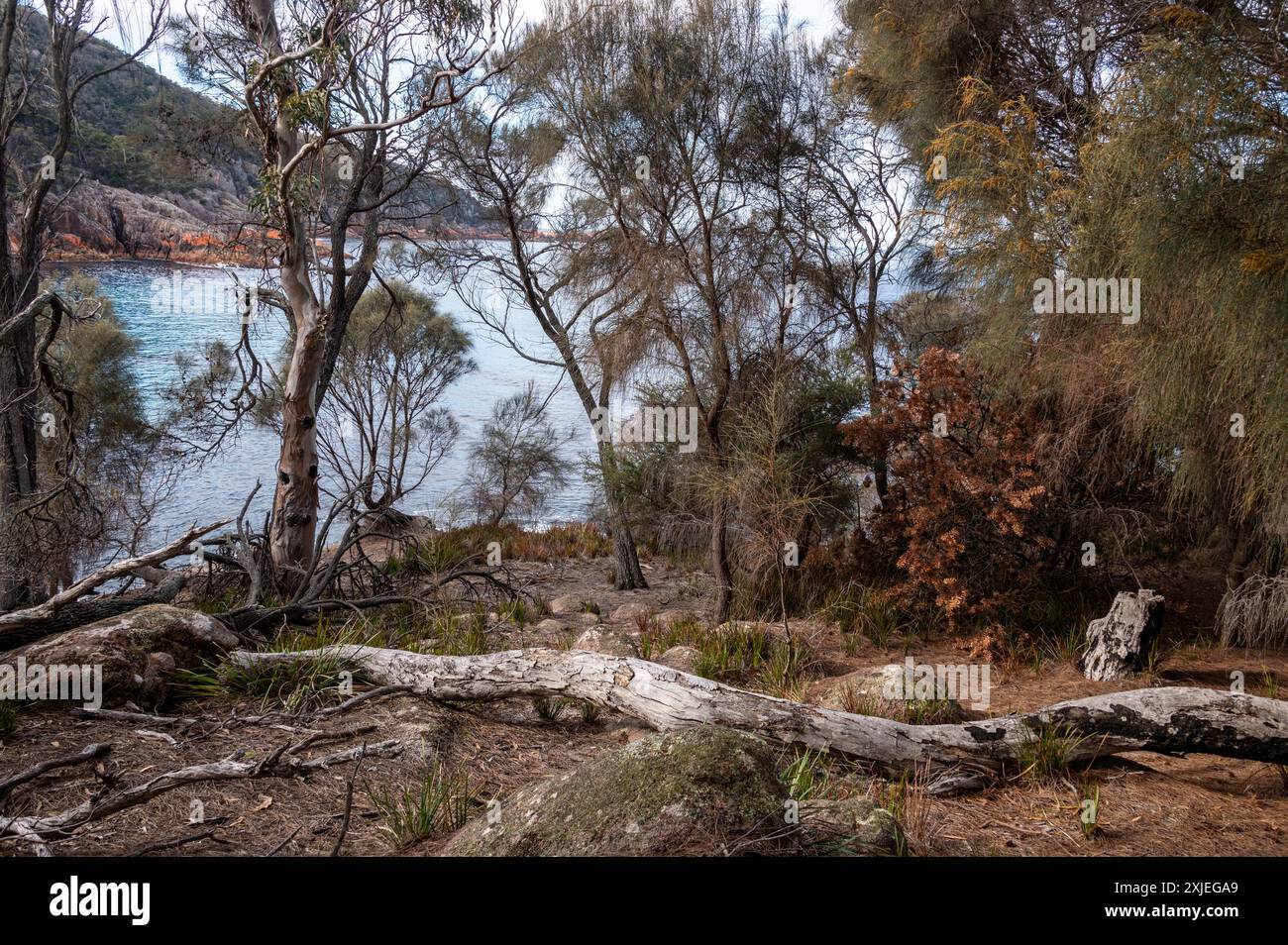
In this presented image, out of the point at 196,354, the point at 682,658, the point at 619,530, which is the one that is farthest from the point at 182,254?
the point at 682,658

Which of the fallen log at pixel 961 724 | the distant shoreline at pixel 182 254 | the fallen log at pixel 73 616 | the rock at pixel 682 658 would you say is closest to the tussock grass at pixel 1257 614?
the fallen log at pixel 961 724

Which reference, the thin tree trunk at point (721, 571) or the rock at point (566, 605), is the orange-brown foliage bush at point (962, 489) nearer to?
the thin tree trunk at point (721, 571)

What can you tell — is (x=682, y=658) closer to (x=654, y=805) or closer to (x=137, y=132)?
(x=654, y=805)

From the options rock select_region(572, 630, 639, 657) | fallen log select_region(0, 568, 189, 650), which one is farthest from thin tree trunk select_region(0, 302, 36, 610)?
rock select_region(572, 630, 639, 657)

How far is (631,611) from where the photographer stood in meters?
10.1

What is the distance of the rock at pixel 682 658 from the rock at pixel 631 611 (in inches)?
90.4

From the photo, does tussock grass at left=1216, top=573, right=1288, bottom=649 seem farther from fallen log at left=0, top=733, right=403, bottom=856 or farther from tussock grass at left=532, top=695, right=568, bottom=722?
fallen log at left=0, top=733, right=403, bottom=856

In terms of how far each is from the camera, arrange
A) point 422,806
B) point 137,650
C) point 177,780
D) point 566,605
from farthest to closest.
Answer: point 566,605, point 137,650, point 177,780, point 422,806

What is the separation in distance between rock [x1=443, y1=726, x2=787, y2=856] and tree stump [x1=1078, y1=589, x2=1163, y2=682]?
469 centimetres

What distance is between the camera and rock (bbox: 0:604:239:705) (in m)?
4.41

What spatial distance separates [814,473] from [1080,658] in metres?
3.59

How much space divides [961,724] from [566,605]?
6.53 meters

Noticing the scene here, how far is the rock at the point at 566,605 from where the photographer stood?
10128 millimetres
